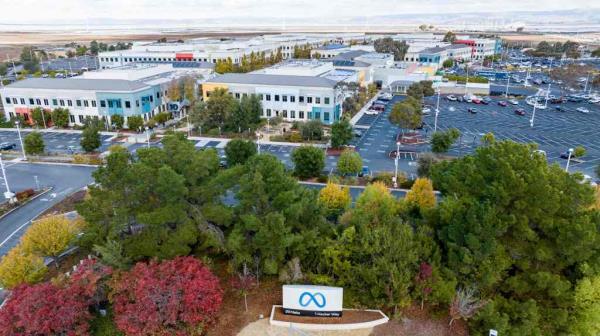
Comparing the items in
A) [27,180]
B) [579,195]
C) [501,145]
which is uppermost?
[501,145]

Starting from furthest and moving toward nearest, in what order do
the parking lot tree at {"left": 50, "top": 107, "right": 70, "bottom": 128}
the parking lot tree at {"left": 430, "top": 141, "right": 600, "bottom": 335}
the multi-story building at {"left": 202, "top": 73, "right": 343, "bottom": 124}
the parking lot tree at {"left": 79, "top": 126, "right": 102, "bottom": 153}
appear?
the multi-story building at {"left": 202, "top": 73, "right": 343, "bottom": 124}, the parking lot tree at {"left": 50, "top": 107, "right": 70, "bottom": 128}, the parking lot tree at {"left": 79, "top": 126, "right": 102, "bottom": 153}, the parking lot tree at {"left": 430, "top": 141, "right": 600, "bottom": 335}

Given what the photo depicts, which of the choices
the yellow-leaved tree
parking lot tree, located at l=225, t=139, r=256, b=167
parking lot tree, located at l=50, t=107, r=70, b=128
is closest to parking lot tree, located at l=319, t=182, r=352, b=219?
the yellow-leaved tree

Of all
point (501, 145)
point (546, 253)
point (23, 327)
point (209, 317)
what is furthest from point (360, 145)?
point (23, 327)

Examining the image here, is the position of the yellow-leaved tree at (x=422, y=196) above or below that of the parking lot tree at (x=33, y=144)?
above

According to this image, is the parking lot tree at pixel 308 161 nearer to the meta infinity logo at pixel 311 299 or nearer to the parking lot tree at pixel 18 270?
the meta infinity logo at pixel 311 299

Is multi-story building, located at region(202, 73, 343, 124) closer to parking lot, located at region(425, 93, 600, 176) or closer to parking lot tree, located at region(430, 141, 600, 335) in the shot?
parking lot, located at region(425, 93, 600, 176)

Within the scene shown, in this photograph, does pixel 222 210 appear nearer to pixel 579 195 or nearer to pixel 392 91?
pixel 579 195

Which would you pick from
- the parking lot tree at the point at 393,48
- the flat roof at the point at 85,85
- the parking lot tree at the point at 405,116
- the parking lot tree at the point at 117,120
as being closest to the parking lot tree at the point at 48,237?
the parking lot tree at the point at 117,120
